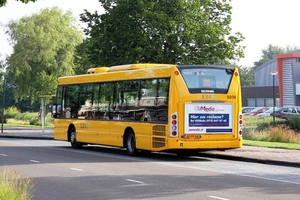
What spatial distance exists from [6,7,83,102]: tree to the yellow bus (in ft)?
147

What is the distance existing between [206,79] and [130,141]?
151 inches

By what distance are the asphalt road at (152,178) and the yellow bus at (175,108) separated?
689mm

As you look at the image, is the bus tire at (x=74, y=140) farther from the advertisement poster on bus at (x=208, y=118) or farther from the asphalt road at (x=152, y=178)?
the advertisement poster on bus at (x=208, y=118)

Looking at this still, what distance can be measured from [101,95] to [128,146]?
2964mm

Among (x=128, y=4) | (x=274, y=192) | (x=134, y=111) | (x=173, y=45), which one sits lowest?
(x=274, y=192)

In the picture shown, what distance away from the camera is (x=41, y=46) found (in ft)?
223

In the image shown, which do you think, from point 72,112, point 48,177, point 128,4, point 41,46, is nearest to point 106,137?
point 72,112

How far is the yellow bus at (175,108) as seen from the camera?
21.0 metres

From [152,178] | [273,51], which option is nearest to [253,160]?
[152,178]

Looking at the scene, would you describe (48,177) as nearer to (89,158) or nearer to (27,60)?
(89,158)

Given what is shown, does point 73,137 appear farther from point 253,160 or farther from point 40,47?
point 40,47

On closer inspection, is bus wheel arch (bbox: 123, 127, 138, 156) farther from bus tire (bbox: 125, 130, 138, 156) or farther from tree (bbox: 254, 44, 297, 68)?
tree (bbox: 254, 44, 297, 68)

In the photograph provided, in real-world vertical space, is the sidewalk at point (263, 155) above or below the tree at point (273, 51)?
below

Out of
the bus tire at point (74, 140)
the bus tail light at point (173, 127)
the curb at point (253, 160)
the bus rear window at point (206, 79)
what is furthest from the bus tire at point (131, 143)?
the bus tire at point (74, 140)
